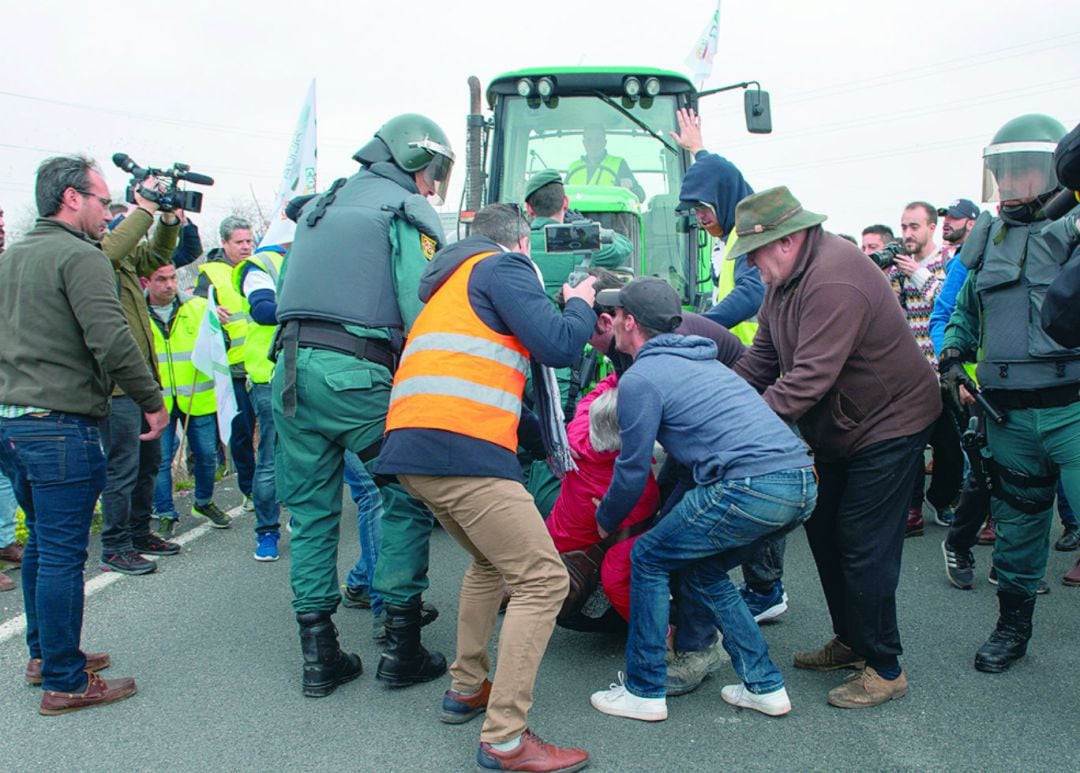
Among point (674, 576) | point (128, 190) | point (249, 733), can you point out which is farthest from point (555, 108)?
point (249, 733)

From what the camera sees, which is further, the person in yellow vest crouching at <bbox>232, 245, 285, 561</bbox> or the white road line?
the person in yellow vest crouching at <bbox>232, 245, 285, 561</bbox>

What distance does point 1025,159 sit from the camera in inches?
141

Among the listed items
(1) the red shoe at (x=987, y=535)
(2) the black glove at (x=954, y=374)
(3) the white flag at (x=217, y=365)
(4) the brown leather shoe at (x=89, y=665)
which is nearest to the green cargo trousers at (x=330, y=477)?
(4) the brown leather shoe at (x=89, y=665)

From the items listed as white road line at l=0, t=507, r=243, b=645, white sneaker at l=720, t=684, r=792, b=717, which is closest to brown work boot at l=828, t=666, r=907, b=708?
white sneaker at l=720, t=684, r=792, b=717

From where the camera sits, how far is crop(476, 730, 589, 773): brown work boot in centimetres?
290

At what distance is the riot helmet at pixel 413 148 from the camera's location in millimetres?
3760

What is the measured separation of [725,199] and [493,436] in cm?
222

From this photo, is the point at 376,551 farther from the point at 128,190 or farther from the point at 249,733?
the point at 128,190

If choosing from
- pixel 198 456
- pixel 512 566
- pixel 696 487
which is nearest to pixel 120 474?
pixel 198 456

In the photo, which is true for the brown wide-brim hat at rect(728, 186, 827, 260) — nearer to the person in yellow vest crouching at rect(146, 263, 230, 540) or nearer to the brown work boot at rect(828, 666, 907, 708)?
the brown work boot at rect(828, 666, 907, 708)

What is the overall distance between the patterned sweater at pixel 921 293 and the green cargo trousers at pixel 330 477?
436cm

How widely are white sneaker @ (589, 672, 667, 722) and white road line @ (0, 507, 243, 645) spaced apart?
9.38 feet

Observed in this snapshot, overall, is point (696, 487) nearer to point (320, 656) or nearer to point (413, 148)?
point (320, 656)

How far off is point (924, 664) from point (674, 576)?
1163mm
